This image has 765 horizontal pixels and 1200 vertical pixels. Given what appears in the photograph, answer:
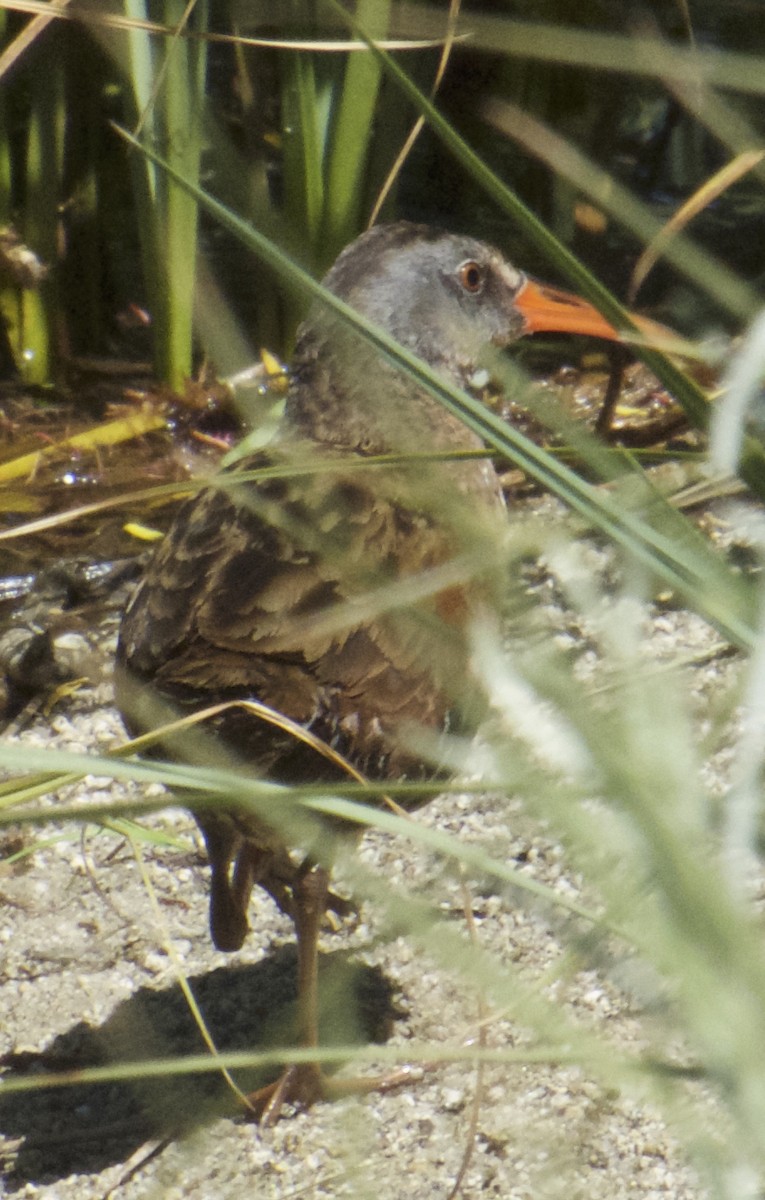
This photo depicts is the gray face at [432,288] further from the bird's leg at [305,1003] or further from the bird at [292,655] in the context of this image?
the bird's leg at [305,1003]

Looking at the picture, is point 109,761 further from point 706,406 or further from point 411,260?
point 411,260

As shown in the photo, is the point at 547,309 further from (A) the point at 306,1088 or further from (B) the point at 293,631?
(A) the point at 306,1088

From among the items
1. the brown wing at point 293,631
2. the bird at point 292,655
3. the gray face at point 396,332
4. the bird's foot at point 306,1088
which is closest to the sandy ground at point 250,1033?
the bird's foot at point 306,1088

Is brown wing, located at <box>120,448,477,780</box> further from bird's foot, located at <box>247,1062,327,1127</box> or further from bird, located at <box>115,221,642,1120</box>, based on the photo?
bird's foot, located at <box>247,1062,327,1127</box>

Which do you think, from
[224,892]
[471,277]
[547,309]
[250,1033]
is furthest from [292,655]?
[547,309]

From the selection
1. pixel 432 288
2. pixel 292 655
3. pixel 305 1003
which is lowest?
pixel 305 1003

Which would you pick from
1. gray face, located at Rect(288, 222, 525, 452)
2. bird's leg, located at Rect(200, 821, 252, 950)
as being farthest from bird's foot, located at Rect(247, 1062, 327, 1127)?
gray face, located at Rect(288, 222, 525, 452)

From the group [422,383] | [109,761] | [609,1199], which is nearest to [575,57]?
[422,383]
